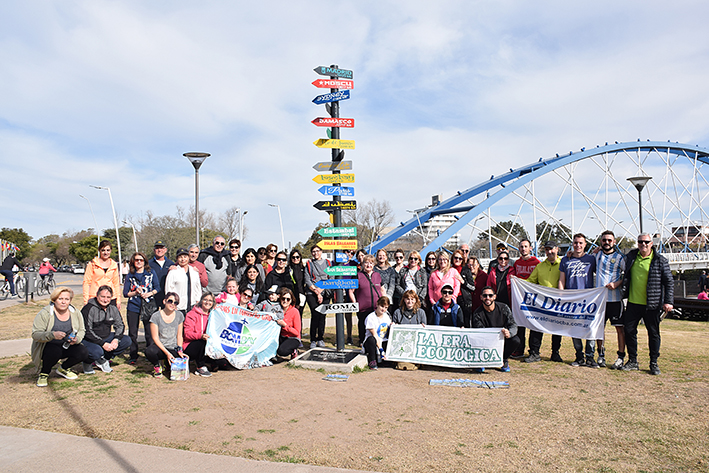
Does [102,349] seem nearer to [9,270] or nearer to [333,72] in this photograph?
[333,72]

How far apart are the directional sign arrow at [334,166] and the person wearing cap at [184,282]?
2.65m

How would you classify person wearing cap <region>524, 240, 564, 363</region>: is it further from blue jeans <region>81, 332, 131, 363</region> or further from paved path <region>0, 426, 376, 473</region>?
blue jeans <region>81, 332, 131, 363</region>

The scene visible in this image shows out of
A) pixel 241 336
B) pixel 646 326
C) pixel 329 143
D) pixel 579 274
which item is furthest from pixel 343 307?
pixel 646 326

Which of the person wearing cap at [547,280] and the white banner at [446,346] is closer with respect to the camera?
the white banner at [446,346]

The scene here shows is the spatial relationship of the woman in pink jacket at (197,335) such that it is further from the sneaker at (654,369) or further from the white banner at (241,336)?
the sneaker at (654,369)

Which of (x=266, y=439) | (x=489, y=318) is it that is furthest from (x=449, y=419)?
(x=489, y=318)

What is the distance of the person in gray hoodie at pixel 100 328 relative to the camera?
6.52 m

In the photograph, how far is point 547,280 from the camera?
7.62 metres

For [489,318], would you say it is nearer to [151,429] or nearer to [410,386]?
[410,386]

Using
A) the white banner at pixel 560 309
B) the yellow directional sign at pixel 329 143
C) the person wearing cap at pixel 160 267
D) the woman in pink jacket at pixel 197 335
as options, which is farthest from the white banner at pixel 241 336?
the white banner at pixel 560 309

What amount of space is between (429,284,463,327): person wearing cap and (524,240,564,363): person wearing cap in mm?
1284

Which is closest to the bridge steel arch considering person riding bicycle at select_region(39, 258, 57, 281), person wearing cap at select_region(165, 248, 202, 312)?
person riding bicycle at select_region(39, 258, 57, 281)

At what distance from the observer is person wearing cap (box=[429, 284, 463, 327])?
7.30 m

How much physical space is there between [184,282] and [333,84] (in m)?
4.20
